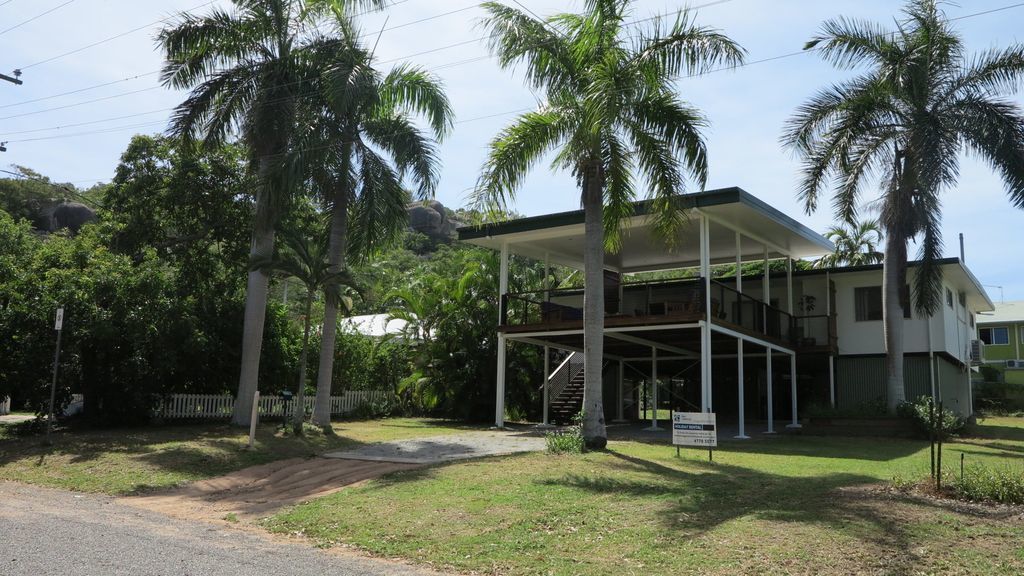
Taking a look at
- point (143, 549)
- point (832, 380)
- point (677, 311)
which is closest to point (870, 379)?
point (832, 380)

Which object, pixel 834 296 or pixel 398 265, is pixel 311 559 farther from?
pixel 398 265

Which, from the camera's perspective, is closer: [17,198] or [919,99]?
[919,99]

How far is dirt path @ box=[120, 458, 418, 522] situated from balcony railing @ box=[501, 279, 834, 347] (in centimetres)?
819

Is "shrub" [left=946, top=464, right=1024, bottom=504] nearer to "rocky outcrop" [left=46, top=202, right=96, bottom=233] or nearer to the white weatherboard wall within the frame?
the white weatherboard wall

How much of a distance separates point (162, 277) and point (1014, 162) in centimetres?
1985

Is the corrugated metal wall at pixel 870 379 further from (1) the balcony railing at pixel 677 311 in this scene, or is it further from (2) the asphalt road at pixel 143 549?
(2) the asphalt road at pixel 143 549

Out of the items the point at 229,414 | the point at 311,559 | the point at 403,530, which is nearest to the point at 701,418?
the point at 403,530

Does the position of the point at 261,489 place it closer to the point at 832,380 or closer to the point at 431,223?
the point at 832,380

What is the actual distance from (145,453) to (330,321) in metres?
5.92

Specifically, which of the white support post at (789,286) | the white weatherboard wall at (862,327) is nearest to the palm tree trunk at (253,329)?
the white support post at (789,286)

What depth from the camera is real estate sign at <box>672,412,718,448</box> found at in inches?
533

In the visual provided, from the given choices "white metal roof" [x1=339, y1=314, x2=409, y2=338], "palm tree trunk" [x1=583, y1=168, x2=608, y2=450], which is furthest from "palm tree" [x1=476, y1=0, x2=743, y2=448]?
"white metal roof" [x1=339, y1=314, x2=409, y2=338]

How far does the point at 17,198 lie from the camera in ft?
189

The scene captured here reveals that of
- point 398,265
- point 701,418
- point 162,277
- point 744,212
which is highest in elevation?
point 398,265
